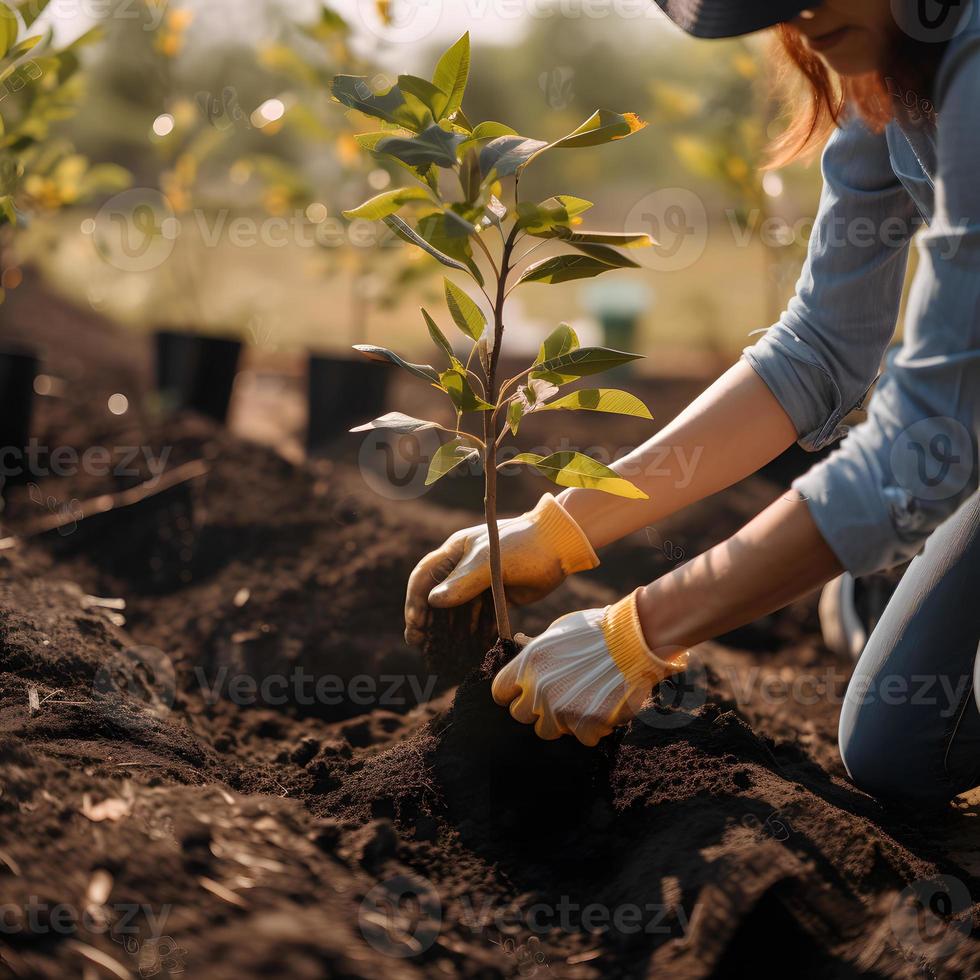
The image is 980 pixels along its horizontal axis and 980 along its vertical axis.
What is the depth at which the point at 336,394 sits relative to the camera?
13.2ft

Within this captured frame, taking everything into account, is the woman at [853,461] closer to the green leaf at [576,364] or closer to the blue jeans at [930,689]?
the blue jeans at [930,689]

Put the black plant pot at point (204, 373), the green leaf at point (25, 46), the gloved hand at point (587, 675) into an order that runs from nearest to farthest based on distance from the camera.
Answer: the gloved hand at point (587, 675)
the green leaf at point (25, 46)
the black plant pot at point (204, 373)

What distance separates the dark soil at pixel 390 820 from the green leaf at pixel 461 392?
44cm

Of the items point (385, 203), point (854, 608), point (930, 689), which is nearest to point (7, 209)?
point (385, 203)

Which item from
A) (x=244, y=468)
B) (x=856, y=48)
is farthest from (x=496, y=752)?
(x=244, y=468)

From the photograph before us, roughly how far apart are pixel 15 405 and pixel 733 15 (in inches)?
113

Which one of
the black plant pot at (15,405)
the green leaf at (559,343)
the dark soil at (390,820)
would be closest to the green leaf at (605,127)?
the green leaf at (559,343)

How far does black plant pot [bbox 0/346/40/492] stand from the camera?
3285 millimetres

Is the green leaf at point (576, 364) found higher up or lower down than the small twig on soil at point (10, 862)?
higher up

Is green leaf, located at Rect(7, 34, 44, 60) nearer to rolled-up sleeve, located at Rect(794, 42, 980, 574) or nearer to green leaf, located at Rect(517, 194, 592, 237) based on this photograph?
green leaf, located at Rect(517, 194, 592, 237)

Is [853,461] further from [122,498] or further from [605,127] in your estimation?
[122,498]

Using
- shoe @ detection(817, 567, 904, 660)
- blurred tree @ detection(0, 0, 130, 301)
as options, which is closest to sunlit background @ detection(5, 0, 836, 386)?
blurred tree @ detection(0, 0, 130, 301)

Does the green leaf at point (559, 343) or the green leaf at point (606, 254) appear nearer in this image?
the green leaf at point (606, 254)

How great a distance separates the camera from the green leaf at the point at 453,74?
1.33 metres
